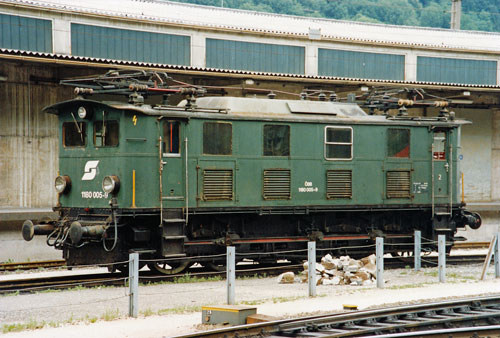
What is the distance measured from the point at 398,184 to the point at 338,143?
2.23 meters

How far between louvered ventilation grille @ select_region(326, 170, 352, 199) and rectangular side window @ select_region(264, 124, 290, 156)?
4.62 feet

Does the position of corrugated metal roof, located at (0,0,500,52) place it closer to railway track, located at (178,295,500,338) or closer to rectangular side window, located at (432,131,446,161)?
rectangular side window, located at (432,131,446,161)

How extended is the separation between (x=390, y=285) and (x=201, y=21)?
1511cm

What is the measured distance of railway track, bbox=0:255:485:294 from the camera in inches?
562

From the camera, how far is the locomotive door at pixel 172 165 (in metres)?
15.7

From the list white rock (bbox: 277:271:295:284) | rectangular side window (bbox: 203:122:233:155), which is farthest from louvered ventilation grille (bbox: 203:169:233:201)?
white rock (bbox: 277:271:295:284)

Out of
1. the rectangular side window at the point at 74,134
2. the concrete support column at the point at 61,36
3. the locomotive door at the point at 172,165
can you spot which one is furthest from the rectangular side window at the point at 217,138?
the concrete support column at the point at 61,36

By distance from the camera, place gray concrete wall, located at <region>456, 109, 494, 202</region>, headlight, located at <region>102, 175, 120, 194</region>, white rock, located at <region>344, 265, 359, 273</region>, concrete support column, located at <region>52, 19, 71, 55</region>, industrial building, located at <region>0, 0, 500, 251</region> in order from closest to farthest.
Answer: headlight, located at <region>102, 175, 120, 194</region>
white rock, located at <region>344, 265, 359, 273</region>
industrial building, located at <region>0, 0, 500, 251</region>
concrete support column, located at <region>52, 19, 71, 55</region>
gray concrete wall, located at <region>456, 109, 494, 202</region>

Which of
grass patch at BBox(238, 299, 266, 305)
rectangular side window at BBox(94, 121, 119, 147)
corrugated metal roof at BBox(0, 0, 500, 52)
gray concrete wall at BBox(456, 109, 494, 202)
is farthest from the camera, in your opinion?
gray concrete wall at BBox(456, 109, 494, 202)

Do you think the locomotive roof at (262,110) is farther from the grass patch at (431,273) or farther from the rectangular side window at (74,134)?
the grass patch at (431,273)

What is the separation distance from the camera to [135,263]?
459 inches

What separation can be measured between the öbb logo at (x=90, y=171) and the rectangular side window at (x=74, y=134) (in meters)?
0.55

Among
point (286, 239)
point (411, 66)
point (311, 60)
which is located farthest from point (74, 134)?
point (411, 66)

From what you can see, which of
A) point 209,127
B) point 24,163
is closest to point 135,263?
point 209,127
